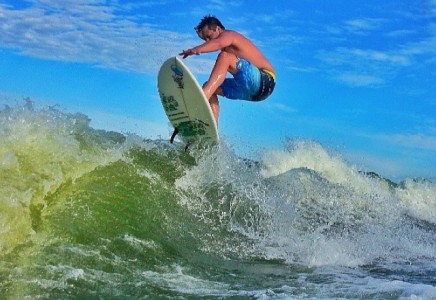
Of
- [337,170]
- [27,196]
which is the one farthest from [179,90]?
[337,170]

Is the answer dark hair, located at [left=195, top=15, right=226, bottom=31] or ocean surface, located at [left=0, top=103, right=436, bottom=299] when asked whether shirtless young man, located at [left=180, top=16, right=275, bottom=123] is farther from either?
ocean surface, located at [left=0, top=103, right=436, bottom=299]

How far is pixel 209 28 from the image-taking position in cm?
711

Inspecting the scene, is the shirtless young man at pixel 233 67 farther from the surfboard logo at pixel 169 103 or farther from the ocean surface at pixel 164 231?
the ocean surface at pixel 164 231

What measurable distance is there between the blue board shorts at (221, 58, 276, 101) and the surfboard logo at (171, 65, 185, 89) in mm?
660

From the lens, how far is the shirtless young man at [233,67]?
23.3ft

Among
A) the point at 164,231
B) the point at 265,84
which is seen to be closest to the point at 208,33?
the point at 265,84

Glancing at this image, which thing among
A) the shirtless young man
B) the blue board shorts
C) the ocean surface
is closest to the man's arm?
the shirtless young man

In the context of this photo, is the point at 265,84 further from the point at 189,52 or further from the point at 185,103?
the point at 189,52

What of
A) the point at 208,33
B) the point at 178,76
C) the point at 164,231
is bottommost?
the point at 164,231

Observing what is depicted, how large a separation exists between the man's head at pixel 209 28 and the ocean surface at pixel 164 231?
1.73 m

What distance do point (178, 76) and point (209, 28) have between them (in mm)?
739

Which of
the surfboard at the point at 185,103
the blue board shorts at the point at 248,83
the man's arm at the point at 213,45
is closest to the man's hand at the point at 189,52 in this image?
the man's arm at the point at 213,45

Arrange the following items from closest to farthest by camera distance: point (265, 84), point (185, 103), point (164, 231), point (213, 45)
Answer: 1. point (164, 231)
2. point (213, 45)
3. point (185, 103)
4. point (265, 84)

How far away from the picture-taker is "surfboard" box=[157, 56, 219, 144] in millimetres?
7039
